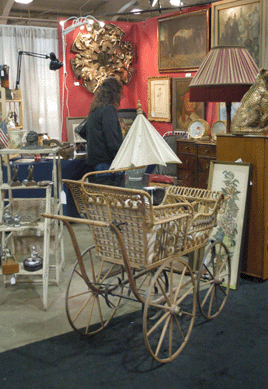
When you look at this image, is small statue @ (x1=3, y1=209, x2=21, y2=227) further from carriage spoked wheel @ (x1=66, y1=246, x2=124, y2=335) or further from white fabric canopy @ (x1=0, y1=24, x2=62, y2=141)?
white fabric canopy @ (x1=0, y1=24, x2=62, y2=141)

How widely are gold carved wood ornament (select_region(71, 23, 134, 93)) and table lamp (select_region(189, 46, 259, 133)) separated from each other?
4.88 metres

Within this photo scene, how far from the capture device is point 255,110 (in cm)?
382

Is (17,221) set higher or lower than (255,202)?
lower

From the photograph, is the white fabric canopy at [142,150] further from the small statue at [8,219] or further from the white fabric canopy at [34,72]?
the white fabric canopy at [34,72]

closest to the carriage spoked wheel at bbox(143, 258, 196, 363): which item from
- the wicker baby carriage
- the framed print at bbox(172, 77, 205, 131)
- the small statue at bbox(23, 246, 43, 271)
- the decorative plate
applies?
the wicker baby carriage

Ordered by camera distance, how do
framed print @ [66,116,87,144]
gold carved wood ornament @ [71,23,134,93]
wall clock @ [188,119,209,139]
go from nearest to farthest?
wall clock @ [188,119,209,139] < gold carved wood ornament @ [71,23,134,93] < framed print @ [66,116,87,144]

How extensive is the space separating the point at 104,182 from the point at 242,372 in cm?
233

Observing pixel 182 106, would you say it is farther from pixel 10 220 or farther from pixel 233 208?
pixel 10 220

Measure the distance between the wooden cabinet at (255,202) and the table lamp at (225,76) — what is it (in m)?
0.40

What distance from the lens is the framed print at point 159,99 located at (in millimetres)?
7926

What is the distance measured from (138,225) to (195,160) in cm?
359

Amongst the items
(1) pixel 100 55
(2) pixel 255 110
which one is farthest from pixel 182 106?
(2) pixel 255 110

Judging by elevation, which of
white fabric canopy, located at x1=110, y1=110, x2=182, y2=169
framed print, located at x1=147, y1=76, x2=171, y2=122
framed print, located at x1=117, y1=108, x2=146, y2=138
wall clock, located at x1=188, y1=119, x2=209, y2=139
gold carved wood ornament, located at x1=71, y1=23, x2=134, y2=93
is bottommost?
white fabric canopy, located at x1=110, y1=110, x2=182, y2=169

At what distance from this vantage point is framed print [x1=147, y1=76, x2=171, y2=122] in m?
7.93
